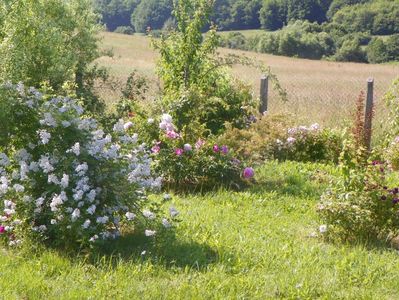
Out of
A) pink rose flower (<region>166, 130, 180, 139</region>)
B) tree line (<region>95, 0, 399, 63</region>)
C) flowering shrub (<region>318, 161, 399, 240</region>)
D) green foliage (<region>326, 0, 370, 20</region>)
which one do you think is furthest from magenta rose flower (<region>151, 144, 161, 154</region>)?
green foliage (<region>326, 0, 370, 20</region>)

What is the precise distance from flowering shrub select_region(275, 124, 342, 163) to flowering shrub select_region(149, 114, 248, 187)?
2.07 m

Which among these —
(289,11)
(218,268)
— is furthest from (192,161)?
(289,11)

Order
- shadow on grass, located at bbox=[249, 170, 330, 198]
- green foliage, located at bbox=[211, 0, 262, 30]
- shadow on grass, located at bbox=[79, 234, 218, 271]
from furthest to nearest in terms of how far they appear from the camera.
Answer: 1. green foliage, located at bbox=[211, 0, 262, 30]
2. shadow on grass, located at bbox=[249, 170, 330, 198]
3. shadow on grass, located at bbox=[79, 234, 218, 271]

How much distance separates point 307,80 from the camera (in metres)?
20.1

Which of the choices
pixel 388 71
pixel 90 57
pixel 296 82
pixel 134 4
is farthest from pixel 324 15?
pixel 90 57

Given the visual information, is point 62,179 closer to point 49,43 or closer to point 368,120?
point 49,43

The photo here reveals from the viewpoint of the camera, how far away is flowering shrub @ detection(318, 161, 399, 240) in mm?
5406

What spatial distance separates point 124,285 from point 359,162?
9.11ft

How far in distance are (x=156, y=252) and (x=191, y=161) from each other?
2473mm

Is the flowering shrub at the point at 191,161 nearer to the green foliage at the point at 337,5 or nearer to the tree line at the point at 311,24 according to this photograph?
the tree line at the point at 311,24

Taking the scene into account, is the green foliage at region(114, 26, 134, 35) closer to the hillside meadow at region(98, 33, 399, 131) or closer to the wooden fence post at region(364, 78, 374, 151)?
the hillside meadow at region(98, 33, 399, 131)

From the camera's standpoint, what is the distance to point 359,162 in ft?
19.9

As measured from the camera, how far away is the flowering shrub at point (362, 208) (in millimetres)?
5406

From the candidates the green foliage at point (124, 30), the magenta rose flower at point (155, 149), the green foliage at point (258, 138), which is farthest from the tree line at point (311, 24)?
the magenta rose flower at point (155, 149)
